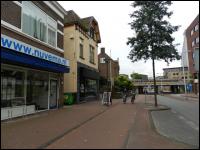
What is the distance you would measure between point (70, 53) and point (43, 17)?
8.94 metres

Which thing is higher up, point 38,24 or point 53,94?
point 38,24

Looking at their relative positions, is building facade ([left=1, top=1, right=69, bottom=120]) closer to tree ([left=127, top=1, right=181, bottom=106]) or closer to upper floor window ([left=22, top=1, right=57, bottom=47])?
upper floor window ([left=22, top=1, right=57, bottom=47])

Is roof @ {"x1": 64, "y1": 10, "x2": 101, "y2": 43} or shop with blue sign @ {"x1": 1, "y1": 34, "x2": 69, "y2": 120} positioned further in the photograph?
roof @ {"x1": 64, "y1": 10, "x2": 101, "y2": 43}

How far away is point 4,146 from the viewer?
7.40 m

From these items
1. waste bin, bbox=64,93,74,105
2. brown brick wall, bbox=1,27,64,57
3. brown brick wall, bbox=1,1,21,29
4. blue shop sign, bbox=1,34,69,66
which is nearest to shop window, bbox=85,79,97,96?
waste bin, bbox=64,93,74,105

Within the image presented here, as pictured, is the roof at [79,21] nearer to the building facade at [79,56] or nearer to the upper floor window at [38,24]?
the building facade at [79,56]

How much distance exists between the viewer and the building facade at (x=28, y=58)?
1274 cm

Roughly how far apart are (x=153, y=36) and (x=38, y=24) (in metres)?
9.21

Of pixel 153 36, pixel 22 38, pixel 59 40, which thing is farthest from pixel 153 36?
pixel 22 38

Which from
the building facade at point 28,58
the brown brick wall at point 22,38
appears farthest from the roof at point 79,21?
the brown brick wall at point 22,38

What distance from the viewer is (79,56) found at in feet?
86.3

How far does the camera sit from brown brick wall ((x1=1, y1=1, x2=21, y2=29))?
12.7 metres

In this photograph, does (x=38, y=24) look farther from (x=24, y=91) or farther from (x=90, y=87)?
(x=90, y=87)

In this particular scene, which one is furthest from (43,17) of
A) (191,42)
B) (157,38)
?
(191,42)
